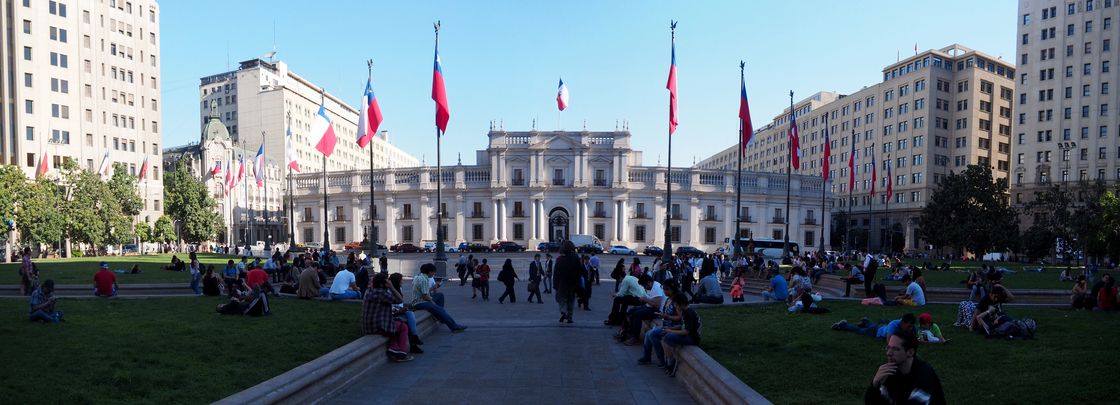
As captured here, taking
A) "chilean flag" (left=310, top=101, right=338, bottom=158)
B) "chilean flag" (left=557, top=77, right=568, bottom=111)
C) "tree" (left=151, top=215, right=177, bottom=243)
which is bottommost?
"tree" (left=151, top=215, right=177, bottom=243)

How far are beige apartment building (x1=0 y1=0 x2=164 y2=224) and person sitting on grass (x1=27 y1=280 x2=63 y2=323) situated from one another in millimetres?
54179

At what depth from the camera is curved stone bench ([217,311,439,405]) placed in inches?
232

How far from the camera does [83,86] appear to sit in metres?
57.4

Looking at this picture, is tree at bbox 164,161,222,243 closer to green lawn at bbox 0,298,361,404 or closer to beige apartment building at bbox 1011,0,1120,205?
green lawn at bbox 0,298,361,404

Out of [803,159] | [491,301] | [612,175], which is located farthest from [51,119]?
[803,159]

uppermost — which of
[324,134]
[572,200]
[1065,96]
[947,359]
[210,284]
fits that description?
[1065,96]

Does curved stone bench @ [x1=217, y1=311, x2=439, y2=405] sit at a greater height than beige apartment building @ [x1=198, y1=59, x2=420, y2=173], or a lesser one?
lesser

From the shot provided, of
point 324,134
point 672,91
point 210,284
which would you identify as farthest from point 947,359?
point 324,134

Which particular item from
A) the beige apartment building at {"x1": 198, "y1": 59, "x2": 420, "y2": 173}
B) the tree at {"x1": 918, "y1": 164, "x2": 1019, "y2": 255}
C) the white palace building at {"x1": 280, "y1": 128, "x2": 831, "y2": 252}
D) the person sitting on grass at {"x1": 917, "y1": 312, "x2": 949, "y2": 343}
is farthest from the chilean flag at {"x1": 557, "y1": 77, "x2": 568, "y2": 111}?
the beige apartment building at {"x1": 198, "y1": 59, "x2": 420, "y2": 173}

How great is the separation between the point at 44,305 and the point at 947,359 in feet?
50.0

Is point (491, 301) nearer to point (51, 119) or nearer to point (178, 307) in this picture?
point (178, 307)

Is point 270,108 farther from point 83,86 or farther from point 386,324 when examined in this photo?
point 386,324

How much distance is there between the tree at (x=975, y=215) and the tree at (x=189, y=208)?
7159cm

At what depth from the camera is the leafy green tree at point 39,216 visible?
1720 inches
